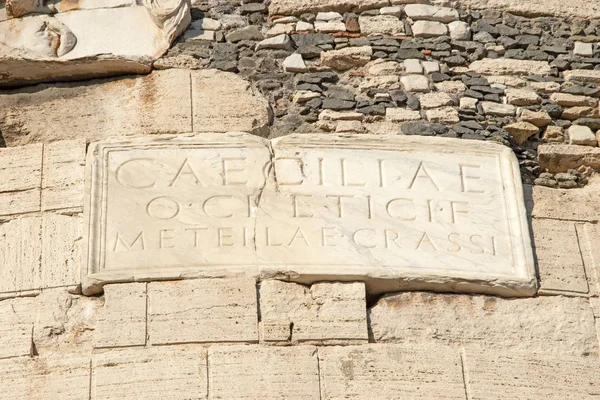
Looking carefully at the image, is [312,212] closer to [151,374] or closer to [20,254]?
[151,374]

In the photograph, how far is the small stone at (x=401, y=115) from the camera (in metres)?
6.63

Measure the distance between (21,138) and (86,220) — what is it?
0.83 metres

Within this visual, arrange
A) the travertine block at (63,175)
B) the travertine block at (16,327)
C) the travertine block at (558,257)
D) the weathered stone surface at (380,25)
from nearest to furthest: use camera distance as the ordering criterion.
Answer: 1. the travertine block at (16,327)
2. the travertine block at (558,257)
3. the travertine block at (63,175)
4. the weathered stone surface at (380,25)

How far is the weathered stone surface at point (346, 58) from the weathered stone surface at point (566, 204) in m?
1.28

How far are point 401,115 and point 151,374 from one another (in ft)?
7.03

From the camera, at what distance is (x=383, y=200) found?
619cm

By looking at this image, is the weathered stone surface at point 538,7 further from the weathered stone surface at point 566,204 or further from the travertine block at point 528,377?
the travertine block at point 528,377

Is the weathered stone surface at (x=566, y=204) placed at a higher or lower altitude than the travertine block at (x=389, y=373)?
higher

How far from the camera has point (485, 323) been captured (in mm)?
5918

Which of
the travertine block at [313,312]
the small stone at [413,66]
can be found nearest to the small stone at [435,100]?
the small stone at [413,66]

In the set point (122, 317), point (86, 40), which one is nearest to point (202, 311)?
point (122, 317)

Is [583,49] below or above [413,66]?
above

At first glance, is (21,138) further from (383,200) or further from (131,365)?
(383,200)

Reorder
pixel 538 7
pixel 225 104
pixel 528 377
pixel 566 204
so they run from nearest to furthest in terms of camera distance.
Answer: pixel 528 377
pixel 566 204
pixel 225 104
pixel 538 7
